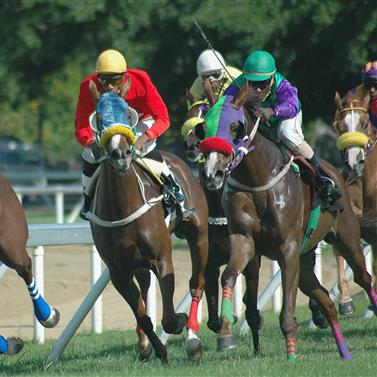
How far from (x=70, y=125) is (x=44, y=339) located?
1088 inches

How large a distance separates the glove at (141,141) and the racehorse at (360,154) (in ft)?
6.21

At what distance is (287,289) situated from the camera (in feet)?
27.2

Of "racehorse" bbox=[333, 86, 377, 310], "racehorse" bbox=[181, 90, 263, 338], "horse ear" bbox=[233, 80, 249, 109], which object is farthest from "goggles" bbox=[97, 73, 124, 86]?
"racehorse" bbox=[333, 86, 377, 310]

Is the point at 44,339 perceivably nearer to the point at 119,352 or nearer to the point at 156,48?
the point at 119,352

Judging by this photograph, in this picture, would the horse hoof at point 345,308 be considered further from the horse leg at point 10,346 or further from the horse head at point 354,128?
the horse leg at point 10,346

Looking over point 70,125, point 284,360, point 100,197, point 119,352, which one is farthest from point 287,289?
point 70,125

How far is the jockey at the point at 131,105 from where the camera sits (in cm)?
867

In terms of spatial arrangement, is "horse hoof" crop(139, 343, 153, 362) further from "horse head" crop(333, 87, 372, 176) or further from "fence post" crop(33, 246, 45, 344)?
"horse head" crop(333, 87, 372, 176)

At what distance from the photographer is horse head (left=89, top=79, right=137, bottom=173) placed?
26.0 ft

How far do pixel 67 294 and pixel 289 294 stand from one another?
592 cm

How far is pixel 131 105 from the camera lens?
30.0 ft

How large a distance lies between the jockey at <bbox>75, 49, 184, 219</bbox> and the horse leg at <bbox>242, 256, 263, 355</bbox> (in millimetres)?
689

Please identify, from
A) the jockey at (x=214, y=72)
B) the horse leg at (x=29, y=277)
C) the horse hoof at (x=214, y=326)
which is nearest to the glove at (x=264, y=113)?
Answer: the jockey at (x=214, y=72)

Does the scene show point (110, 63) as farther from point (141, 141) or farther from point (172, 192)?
point (172, 192)
